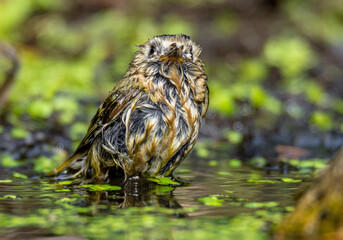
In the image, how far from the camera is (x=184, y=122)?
454 cm

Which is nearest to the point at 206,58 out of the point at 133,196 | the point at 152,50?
the point at 152,50

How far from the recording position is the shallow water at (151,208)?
323cm

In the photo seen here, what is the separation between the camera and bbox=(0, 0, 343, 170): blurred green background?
8.21 m

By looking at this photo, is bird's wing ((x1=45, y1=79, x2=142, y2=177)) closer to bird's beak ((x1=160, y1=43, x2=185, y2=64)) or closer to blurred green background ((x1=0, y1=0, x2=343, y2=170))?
bird's beak ((x1=160, y1=43, x2=185, y2=64))

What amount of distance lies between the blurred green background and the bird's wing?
2.05m

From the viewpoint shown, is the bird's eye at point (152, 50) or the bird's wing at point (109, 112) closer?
the bird's wing at point (109, 112)

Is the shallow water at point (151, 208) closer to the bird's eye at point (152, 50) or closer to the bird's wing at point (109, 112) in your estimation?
the bird's wing at point (109, 112)

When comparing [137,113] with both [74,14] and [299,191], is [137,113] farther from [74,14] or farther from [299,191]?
[74,14]

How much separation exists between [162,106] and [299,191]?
121 cm

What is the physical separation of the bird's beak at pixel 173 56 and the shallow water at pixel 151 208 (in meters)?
0.98

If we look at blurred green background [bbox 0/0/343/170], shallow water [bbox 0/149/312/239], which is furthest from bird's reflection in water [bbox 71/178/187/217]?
blurred green background [bbox 0/0/343/170]

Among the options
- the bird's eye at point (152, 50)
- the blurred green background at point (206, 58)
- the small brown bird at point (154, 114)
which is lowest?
the small brown bird at point (154, 114)

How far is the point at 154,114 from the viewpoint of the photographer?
4492 millimetres

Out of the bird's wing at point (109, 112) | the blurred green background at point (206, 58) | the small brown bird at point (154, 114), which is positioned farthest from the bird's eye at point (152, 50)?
the blurred green background at point (206, 58)
